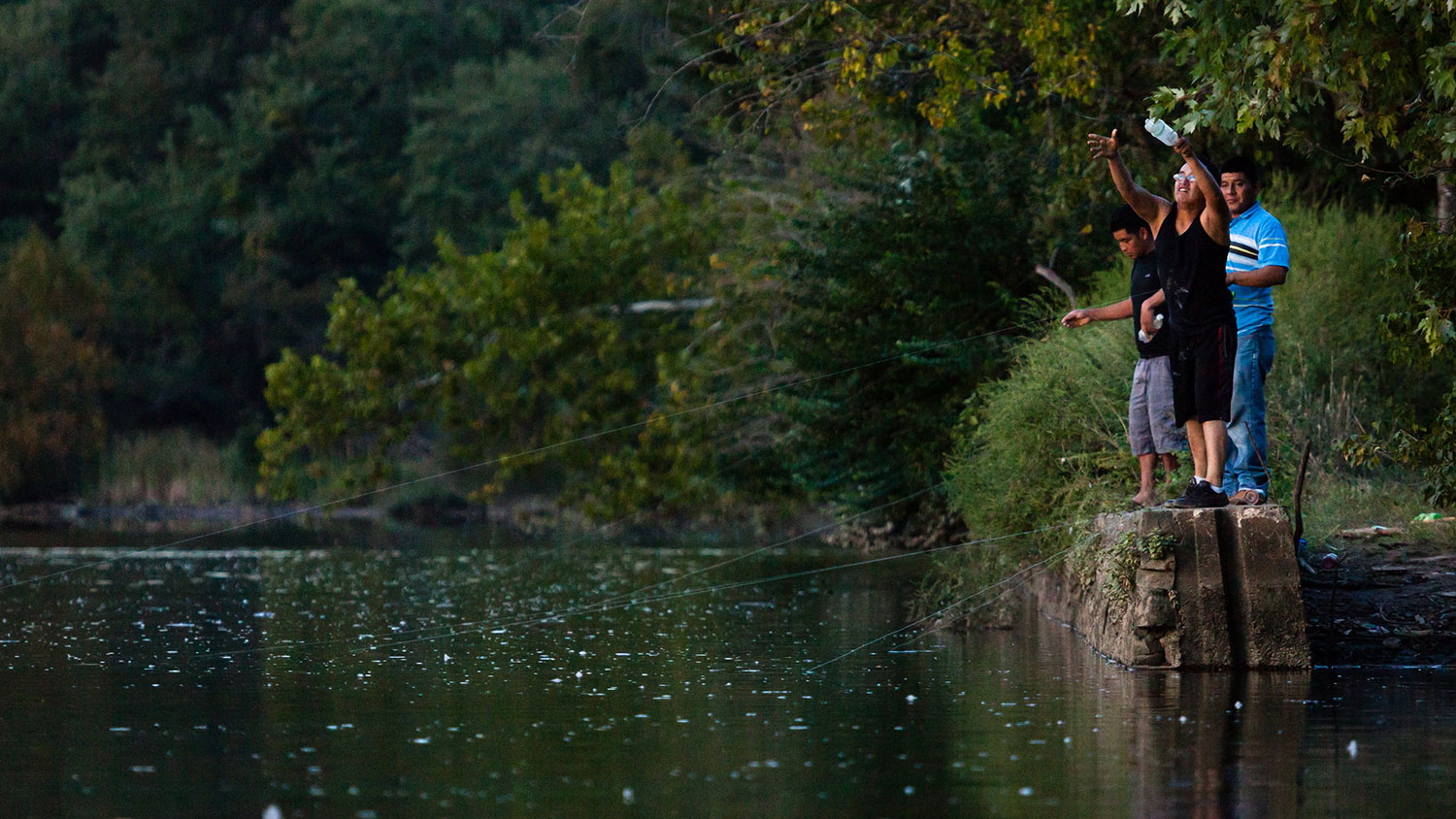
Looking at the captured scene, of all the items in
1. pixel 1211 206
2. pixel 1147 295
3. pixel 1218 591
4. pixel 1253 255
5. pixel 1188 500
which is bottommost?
pixel 1218 591

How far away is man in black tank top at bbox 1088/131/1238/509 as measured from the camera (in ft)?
33.8

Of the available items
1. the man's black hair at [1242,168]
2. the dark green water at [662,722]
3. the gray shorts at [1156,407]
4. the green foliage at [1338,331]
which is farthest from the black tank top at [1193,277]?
the green foliage at [1338,331]

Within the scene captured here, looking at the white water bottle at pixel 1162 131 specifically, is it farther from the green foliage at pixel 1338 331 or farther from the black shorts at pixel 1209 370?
the green foliage at pixel 1338 331

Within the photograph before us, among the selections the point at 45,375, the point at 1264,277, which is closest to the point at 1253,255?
the point at 1264,277

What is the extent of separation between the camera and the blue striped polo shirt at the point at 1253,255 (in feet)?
36.1

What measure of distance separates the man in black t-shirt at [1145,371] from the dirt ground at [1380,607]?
101cm

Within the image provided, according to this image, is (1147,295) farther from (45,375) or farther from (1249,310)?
(45,375)

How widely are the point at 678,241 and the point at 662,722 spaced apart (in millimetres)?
25889

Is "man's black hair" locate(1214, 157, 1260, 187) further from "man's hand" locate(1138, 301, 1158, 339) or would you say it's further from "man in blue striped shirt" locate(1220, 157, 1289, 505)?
"man's hand" locate(1138, 301, 1158, 339)

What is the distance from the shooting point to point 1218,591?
1052 centimetres

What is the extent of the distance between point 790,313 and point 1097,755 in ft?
46.5

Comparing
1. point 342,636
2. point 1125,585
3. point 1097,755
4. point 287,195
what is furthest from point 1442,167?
point 287,195

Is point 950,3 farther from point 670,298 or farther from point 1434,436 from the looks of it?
point 670,298

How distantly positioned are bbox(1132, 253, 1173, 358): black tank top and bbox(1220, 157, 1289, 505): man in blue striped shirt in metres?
0.47
